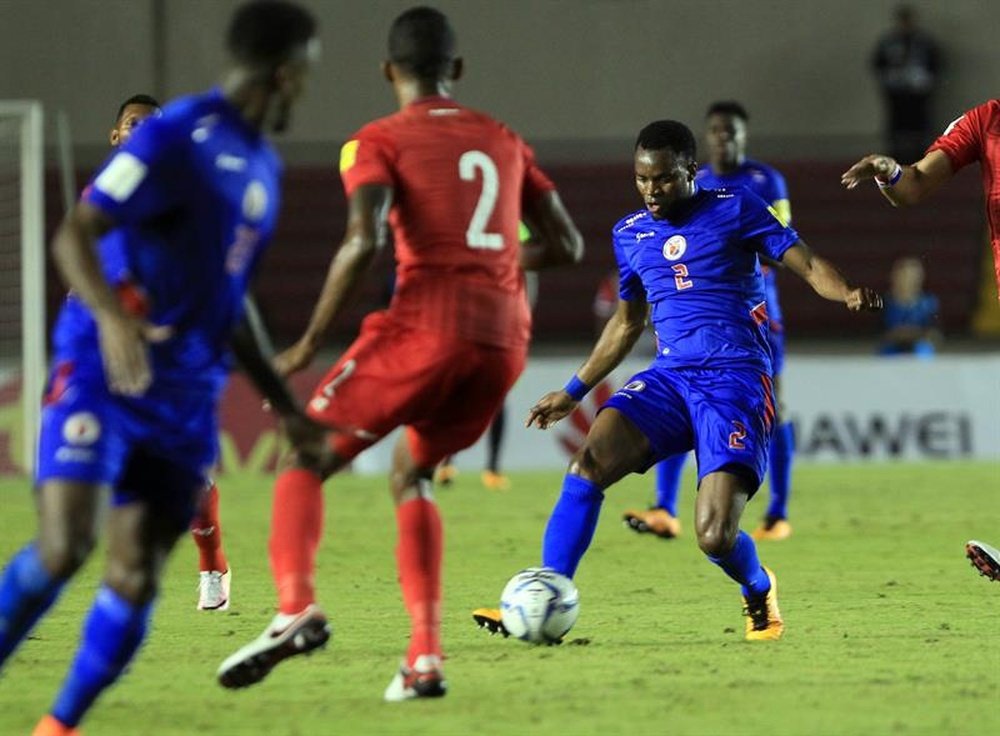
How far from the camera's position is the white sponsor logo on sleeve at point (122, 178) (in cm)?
460

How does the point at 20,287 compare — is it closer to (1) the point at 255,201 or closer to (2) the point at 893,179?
(2) the point at 893,179

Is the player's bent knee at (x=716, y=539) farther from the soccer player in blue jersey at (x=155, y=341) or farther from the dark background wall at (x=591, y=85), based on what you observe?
the dark background wall at (x=591, y=85)

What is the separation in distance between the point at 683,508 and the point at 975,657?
21.0ft

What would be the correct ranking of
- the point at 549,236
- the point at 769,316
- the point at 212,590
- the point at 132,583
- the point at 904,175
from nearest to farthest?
the point at 132,583 < the point at 549,236 < the point at 904,175 < the point at 212,590 < the point at 769,316

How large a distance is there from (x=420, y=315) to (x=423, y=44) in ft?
2.71

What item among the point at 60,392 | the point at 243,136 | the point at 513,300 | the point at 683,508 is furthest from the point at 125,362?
the point at 683,508

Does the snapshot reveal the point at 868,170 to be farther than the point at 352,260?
Yes

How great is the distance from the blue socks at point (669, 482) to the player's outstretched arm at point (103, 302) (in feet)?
20.9

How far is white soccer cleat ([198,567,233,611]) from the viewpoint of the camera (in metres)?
7.72

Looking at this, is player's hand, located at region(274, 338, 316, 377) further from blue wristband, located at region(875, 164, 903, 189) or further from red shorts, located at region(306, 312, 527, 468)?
blue wristband, located at region(875, 164, 903, 189)

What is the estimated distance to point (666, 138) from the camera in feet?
23.3

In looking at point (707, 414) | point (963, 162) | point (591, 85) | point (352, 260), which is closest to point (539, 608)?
A: point (707, 414)

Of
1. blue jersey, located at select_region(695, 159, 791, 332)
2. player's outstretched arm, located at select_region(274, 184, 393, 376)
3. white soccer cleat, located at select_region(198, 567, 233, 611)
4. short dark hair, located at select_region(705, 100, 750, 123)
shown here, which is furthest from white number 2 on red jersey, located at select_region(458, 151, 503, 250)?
short dark hair, located at select_region(705, 100, 750, 123)

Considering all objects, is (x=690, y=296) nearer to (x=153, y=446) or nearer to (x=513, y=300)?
(x=513, y=300)
